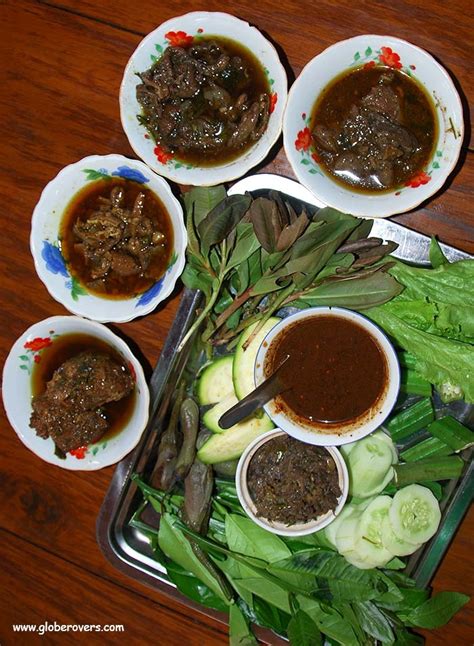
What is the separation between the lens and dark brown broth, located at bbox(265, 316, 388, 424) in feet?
5.85

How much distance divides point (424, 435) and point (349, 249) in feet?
2.11

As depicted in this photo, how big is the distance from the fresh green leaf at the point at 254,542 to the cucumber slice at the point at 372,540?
0.67 ft

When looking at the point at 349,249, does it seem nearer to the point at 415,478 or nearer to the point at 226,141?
the point at 226,141

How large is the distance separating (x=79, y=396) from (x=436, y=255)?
110 centimetres

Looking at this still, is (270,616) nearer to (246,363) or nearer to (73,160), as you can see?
(246,363)

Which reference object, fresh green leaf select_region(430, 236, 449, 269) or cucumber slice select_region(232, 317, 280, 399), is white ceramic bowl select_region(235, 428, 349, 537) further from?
fresh green leaf select_region(430, 236, 449, 269)

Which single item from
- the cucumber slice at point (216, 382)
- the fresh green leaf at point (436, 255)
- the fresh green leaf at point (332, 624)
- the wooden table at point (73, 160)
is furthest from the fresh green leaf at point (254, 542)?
the fresh green leaf at point (436, 255)

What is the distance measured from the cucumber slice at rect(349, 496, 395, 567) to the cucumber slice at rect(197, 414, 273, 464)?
38cm

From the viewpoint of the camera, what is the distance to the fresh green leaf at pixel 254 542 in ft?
6.24

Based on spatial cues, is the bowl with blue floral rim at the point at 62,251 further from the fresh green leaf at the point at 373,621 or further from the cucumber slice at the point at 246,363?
the fresh green leaf at the point at 373,621

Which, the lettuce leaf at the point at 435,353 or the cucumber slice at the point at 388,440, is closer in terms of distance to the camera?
the lettuce leaf at the point at 435,353

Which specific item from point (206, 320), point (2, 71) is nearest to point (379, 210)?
point (206, 320)

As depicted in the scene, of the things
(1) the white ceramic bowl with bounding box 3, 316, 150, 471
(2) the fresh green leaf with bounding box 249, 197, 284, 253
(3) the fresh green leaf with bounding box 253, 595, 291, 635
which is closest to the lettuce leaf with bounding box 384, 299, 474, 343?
(2) the fresh green leaf with bounding box 249, 197, 284, 253

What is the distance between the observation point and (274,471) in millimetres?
1890
